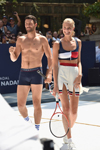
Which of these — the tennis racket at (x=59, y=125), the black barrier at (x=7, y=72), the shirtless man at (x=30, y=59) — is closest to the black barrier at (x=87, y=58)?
the black barrier at (x=7, y=72)

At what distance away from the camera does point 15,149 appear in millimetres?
1674

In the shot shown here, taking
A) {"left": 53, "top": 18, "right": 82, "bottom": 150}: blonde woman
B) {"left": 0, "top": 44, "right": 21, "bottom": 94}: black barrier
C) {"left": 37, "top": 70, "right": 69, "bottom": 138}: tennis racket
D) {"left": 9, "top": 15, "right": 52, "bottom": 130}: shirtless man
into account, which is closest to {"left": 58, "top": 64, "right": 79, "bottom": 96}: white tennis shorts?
{"left": 53, "top": 18, "right": 82, "bottom": 150}: blonde woman

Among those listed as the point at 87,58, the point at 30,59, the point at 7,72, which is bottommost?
the point at 7,72

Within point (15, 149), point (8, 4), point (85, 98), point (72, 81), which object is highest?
point (8, 4)

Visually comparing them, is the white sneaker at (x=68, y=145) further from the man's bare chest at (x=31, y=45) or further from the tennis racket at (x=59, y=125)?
the man's bare chest at (x=31, y=45)

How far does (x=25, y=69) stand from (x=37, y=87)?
41cm

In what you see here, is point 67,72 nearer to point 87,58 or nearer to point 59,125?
point 59,125

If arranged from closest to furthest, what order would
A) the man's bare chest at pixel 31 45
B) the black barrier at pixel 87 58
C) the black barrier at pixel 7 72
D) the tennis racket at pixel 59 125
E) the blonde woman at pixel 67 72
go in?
the tennis racket at pixel 59 125 < the blonde woman at pixel 67 72 < the man's bare chest at pixel 31 45 < the black barrier at pixel 7 72 < the black barrier at pixel 87 58

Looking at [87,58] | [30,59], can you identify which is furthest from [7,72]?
[30,59]

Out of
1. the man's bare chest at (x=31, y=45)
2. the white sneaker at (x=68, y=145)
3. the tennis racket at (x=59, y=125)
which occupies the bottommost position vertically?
the white sneaker at (x=68, y=145)

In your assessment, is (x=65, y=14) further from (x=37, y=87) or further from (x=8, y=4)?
(x=37, y=87)

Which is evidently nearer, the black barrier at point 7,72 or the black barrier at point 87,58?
the black barrier at point 7,72

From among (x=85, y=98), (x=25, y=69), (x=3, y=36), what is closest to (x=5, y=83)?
(x=3, y=36)

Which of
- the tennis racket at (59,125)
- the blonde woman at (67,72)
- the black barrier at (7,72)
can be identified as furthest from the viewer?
the black barrier at (7,72)
